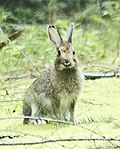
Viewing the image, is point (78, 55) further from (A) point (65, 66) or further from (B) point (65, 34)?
(A) point (65, 66)

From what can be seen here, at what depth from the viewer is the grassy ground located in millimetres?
4670

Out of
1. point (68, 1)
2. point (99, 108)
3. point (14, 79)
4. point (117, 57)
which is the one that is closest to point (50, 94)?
point (99, 108)

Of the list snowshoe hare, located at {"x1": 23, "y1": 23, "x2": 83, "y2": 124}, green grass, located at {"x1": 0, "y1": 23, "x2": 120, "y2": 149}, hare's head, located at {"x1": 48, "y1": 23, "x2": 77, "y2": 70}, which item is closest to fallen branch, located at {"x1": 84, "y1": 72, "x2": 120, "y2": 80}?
green grass, located at {"x1": 0, "y1": 23, "x2": 120, "y2": 149}

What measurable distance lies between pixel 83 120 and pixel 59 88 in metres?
0.78

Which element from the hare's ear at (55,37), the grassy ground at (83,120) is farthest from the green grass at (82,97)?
the hare's ear at (55,37)

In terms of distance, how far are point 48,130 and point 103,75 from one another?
2902mm

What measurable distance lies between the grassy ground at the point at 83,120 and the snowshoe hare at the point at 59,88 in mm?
128

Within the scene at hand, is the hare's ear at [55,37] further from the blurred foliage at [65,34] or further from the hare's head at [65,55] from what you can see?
the blurred foliage at [65,34]

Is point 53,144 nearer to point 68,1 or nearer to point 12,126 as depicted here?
point 12,126

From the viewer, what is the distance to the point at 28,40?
9.47 meters

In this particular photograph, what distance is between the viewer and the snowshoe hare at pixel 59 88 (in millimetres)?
5676

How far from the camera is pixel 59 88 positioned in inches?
228

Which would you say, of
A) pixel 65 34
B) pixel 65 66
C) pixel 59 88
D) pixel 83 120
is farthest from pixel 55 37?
pixel 65 34

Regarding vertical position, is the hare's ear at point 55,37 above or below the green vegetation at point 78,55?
above
